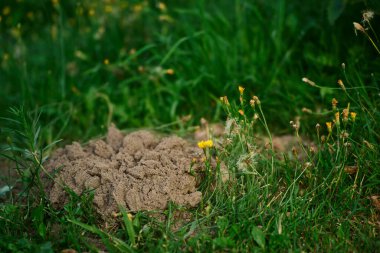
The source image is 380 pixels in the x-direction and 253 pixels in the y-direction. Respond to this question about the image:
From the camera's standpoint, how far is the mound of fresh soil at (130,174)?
2141 mm

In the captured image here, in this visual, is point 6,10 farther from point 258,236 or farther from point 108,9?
point 258,236

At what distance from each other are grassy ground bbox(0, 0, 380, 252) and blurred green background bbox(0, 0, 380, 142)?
11mm

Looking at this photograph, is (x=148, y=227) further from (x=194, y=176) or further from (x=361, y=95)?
(x=361, y=95)

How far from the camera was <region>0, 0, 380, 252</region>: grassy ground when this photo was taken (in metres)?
2.04

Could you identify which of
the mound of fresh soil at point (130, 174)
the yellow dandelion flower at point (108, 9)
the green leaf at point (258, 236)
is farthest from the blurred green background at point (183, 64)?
the green leaf at point (258, 236)

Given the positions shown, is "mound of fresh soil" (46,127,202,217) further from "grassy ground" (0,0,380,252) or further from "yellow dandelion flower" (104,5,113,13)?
"yellow dandelion flower" (104,5,113,13)

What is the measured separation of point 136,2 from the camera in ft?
12.3

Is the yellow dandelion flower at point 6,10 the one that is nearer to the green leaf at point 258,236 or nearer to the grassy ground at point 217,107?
the grassy ground at point 217,107

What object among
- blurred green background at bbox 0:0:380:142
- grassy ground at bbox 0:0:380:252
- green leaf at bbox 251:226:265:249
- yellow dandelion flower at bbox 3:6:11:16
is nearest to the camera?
green leaf at bbox 251:226:265:249

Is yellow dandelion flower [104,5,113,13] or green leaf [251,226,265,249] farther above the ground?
yellow dandelion flower [104,5,113,13]

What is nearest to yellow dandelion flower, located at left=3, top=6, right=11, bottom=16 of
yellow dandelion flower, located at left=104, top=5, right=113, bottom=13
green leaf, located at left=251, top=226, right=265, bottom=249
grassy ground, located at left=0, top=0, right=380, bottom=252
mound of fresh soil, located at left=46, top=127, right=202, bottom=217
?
grassy ground, located at left=0, top=0, right=380, bottom=252

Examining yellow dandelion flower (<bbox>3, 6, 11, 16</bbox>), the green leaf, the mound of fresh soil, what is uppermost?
yellow dandelion flower (<bbox>3, 6, 11, 16</bbox>)

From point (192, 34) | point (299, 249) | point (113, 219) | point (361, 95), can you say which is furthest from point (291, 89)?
point (113, 219)

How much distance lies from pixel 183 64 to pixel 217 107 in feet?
1.68
